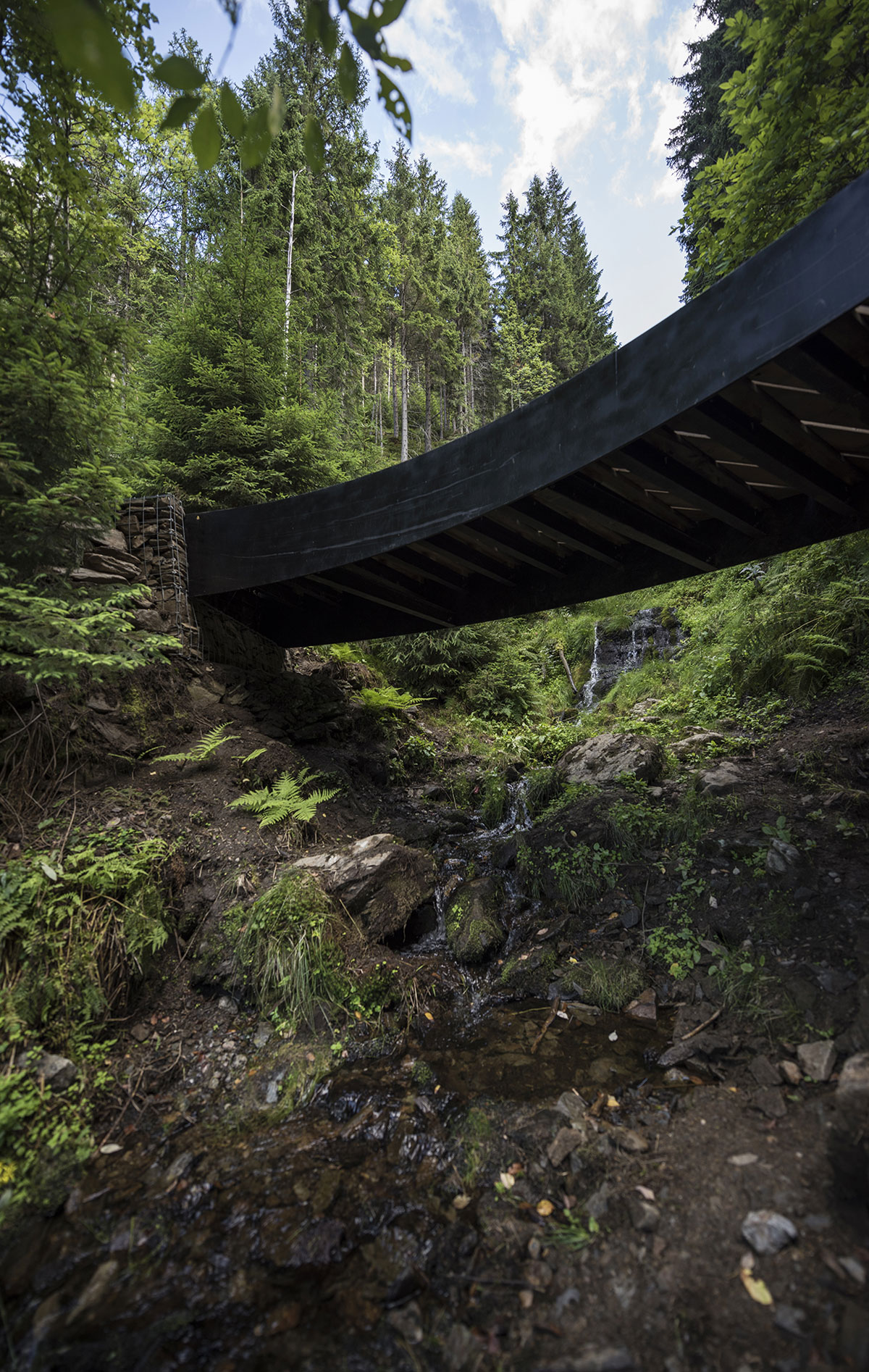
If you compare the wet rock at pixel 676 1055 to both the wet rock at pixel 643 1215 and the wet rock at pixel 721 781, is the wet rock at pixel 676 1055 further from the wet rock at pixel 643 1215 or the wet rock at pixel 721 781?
the wet rock at pixel 721 781

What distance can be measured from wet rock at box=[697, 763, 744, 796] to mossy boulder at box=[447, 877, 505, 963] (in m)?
2.11

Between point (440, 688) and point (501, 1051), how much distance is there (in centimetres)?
769

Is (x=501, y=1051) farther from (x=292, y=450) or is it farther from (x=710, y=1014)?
(x=292, y=450)

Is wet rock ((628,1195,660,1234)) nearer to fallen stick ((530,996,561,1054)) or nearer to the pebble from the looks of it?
the pebble

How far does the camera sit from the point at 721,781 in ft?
16.4

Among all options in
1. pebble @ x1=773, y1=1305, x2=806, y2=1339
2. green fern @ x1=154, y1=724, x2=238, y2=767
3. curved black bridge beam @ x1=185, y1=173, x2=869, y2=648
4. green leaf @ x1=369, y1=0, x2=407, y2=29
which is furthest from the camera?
green fern @ x1=154, y1=724, x2=238, y2=767

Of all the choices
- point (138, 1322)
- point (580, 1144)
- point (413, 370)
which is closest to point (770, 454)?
point (580, 1144)

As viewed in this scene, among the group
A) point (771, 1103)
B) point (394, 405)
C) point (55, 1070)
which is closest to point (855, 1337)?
point (771, 1103)

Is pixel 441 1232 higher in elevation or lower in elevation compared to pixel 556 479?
lower

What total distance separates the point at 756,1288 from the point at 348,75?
3796mm

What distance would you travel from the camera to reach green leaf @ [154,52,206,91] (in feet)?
3.79

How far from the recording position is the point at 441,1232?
2.20 m

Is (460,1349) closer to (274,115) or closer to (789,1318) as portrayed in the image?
(789,1318)

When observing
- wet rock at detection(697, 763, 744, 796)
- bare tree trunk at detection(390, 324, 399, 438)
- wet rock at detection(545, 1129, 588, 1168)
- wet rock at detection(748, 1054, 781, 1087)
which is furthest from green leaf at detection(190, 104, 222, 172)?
bare tree trunk at detection(390, 324, 399, 438)
